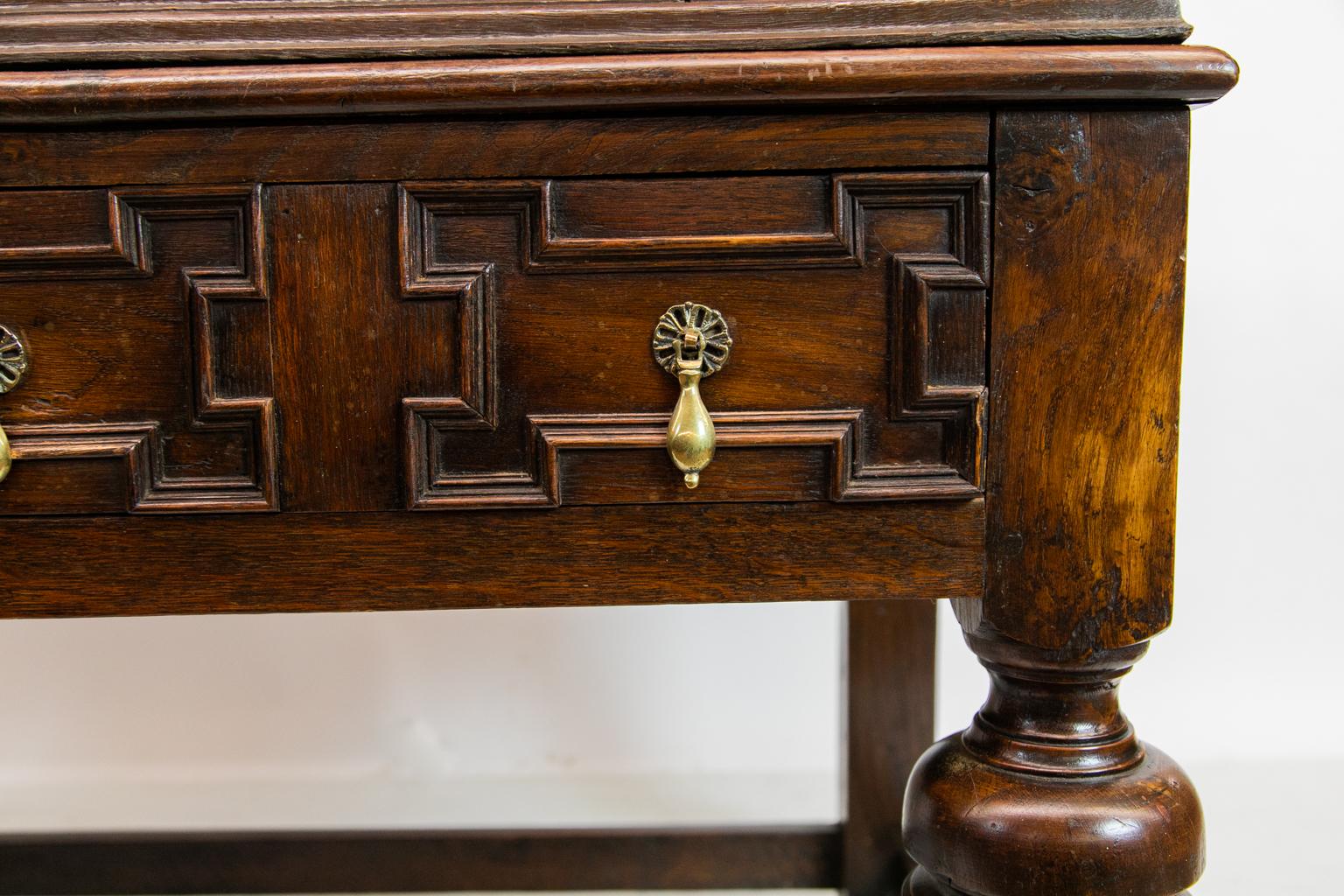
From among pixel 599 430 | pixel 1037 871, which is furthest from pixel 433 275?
pixel 1037 871

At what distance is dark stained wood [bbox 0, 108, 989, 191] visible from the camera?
62cm

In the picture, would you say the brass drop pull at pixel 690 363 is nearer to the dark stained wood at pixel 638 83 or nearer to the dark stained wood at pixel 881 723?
the dark stained wood at pixel 638 83

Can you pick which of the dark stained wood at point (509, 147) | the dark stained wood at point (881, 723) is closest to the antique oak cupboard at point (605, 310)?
the dark stained wood at point (509, 147)

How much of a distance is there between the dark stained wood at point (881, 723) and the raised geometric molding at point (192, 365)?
1.93 ft

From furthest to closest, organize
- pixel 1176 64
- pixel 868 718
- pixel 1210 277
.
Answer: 1. pixel 1210 277
2. pixel 868 718
3. pixel 1176 64

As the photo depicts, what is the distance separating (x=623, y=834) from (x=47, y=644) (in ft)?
2.57

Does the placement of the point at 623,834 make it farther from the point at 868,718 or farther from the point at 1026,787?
the point at 1026,787

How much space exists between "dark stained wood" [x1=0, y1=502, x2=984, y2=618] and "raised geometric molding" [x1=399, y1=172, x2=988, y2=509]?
0.6 inches

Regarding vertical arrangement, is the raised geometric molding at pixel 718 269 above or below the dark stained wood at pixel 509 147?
below

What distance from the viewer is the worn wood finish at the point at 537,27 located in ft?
2.00

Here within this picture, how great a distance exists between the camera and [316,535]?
0.64 m

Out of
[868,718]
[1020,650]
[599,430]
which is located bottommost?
[868,718]

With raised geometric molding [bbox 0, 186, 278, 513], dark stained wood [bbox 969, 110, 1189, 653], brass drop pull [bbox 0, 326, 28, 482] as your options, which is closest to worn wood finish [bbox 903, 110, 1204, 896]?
dark stained wood [bbox 969, 110, 1189, 653]

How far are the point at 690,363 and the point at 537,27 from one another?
0.18 meters
